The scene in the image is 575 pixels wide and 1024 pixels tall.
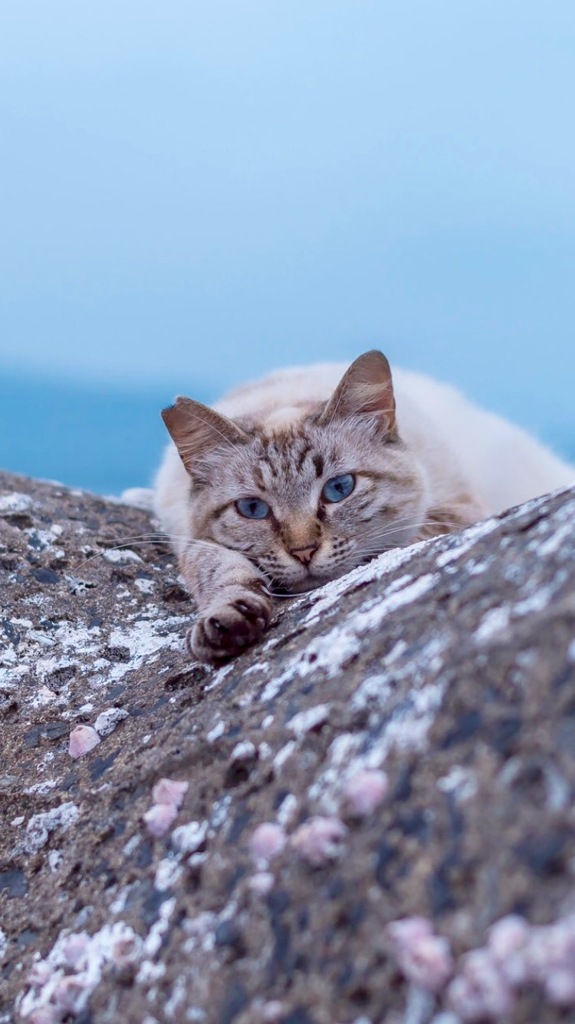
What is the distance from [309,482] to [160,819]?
0.90 m

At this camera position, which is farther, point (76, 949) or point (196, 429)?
point (196, 429)

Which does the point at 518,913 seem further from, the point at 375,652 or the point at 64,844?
the point at 64,844

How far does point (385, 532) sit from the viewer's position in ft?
5.54

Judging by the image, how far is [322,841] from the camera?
0.68 meters

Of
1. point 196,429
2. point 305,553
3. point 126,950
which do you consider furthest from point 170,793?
point 196,429

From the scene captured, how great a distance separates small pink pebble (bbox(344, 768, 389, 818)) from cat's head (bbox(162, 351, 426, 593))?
2.88 feet

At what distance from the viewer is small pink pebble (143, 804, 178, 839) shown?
0.89 metres

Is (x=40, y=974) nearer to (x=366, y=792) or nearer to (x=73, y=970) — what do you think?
(x=73, y=970)

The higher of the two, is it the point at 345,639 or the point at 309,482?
the point at 309,482

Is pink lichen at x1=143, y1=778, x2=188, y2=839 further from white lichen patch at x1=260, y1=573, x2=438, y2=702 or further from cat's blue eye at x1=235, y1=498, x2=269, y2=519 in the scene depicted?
cat's blue eye at x1=235, y1=498, x2=269, y2=519

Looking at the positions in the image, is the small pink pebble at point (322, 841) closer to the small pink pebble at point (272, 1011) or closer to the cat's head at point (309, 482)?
the small pink pebble at point (272, 1011)

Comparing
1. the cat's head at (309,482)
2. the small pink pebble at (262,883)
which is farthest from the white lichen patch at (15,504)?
the small pink pebble at (262,883)

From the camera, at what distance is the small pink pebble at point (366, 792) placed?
0.67 metres

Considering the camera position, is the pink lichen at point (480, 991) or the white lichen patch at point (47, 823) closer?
the pink lichen at point (480, 991)
